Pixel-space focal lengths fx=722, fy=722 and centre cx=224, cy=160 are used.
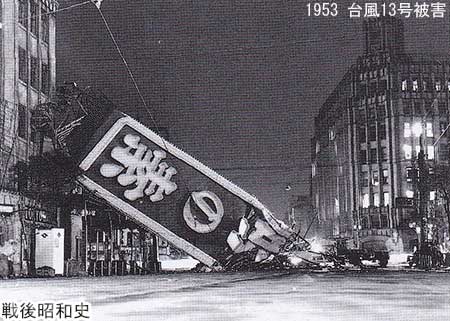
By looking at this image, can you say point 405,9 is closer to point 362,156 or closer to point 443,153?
point 443,153

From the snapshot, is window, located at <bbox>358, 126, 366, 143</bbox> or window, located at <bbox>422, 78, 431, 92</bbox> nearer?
window, located at <bbox>422, 78, 431, 92</bbox>

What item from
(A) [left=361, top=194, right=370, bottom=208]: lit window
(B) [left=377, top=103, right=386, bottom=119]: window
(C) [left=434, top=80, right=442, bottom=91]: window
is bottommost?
(A) [left=361, top=194, right=370, bottom=208]: lit window

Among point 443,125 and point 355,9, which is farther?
point 443,125

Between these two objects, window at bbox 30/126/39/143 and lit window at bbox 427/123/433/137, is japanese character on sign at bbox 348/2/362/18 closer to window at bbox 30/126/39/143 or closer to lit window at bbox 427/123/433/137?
lit window at bbox 427/123/433/137

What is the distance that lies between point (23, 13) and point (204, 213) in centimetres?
171

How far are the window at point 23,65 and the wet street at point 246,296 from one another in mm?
1362

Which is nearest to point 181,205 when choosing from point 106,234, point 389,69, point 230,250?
point 230,250

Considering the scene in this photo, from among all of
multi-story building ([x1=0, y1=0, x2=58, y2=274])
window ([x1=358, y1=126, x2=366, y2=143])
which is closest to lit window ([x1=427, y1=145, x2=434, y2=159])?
window ([x1=358, y1=126, x2=366, y2=143])

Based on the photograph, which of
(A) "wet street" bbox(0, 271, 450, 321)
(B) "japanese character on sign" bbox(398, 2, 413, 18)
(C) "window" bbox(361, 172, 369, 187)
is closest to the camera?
(A) "wet street" bbox(0, 271, 450, 321)

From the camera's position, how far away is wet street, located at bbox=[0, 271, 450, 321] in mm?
3482

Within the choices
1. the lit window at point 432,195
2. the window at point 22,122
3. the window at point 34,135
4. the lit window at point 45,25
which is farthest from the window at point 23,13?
the lit window at point 432,195

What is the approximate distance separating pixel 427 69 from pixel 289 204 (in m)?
1.16

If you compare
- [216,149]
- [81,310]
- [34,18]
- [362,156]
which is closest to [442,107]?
[362,156]

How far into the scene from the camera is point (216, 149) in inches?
171
